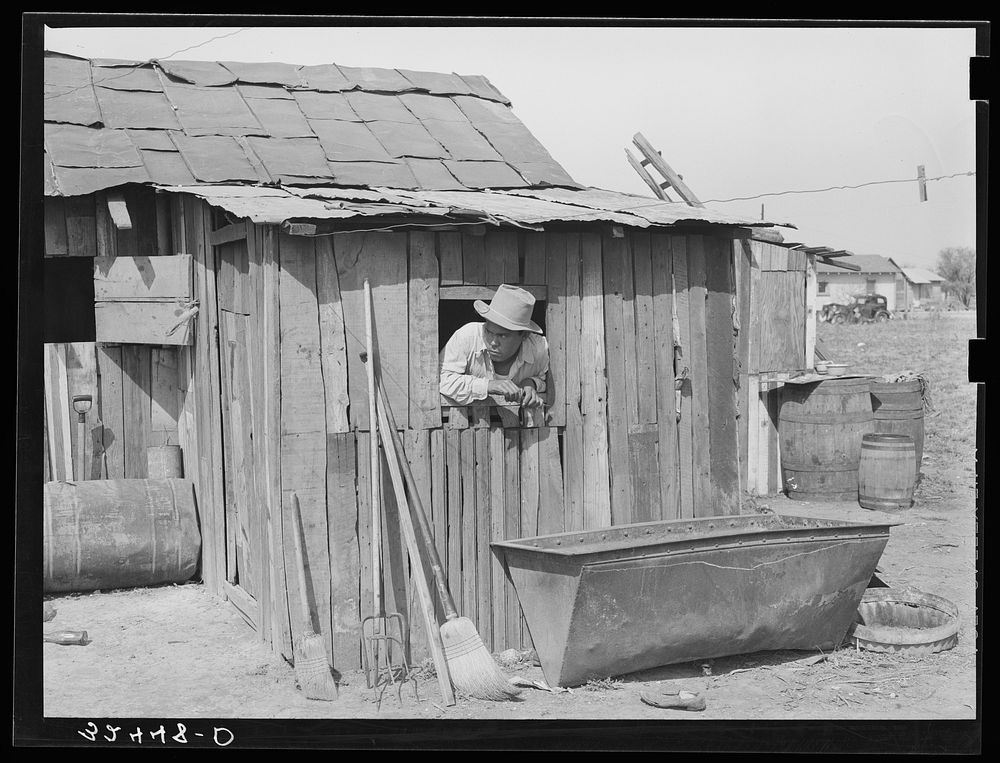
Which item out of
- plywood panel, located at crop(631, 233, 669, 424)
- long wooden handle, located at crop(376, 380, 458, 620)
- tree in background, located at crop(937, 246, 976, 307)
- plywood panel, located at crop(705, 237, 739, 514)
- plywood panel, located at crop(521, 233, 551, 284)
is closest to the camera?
long wooden handle, located at crop(376, 380, 458, 620)

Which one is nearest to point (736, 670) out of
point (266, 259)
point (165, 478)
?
point (266, 259)

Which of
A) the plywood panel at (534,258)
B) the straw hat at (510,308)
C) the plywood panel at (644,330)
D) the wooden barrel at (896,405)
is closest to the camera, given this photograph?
→ the straw hat at (510,308)

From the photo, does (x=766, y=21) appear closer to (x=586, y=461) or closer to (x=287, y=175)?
(x=586, y=461)

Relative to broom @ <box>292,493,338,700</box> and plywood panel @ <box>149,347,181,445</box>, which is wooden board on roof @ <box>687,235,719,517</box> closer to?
broom @ <box>292,493,338,700</box>

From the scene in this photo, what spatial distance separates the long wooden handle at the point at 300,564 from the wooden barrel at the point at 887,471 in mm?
7358

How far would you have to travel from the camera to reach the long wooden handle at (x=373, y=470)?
732 centimetres

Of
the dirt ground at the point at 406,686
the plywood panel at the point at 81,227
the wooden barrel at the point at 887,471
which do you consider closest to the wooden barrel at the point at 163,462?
the dirt ground at the point at 406,686

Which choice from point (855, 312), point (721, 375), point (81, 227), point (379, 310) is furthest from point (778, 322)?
point (855, 312)

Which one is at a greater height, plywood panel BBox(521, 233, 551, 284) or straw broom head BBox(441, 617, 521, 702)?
plywood panel BBox(521, 233, 551, 284)

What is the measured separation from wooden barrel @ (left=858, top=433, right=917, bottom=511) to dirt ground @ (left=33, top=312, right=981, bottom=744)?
127 inches

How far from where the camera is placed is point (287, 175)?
31.3 ft

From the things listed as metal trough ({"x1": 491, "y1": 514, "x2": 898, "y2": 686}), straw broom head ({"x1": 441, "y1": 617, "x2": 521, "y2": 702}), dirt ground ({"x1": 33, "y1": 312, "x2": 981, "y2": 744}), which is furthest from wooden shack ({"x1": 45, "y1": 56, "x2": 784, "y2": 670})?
metal trough ({"x1": 491, "y1": 514, "x2": 898, "y2": 686})

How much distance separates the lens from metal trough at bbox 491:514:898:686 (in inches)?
276

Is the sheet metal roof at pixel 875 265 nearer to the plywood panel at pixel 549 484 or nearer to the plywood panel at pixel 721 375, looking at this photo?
the plywood panel at pixel 721 375
